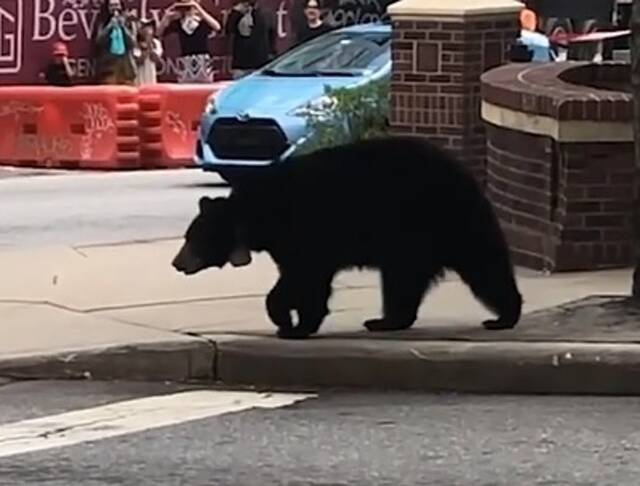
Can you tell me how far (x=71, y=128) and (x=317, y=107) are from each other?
487 cm

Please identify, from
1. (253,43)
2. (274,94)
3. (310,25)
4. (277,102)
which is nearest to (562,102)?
(277,102)

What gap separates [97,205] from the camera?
16.7 metres

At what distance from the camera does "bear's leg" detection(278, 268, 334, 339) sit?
9.12m

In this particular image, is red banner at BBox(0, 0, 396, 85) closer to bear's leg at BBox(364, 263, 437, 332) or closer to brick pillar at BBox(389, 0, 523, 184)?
brick pillar at BBox(389, 0, 523, 184)

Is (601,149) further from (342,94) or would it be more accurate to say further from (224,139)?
(224,139)

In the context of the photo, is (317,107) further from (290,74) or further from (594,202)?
(594,202)

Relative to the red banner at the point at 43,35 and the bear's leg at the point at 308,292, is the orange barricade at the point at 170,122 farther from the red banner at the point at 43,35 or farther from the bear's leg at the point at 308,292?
the bear's leg at the point at 308,292

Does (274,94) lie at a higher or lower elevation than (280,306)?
lower

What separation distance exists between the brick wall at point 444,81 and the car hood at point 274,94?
423 centimetres

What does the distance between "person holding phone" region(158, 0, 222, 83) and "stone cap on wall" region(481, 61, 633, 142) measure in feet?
39.9

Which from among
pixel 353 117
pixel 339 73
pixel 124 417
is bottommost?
pixel 339 73

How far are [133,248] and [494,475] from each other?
6209 millimetres

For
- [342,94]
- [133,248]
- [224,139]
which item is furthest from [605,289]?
[224,139]

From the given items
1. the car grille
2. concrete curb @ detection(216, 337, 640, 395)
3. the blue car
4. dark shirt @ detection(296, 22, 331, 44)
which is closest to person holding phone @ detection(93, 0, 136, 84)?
dark shirt @ detection(296, 22, 331, 44)
